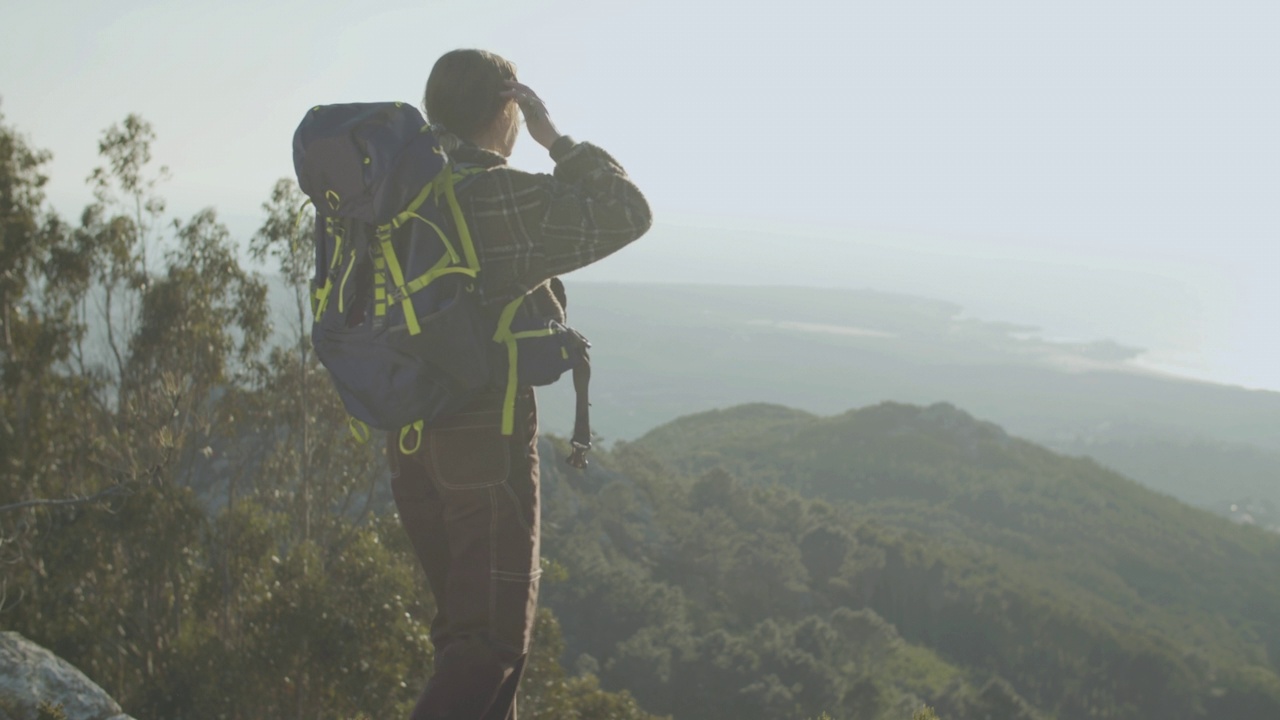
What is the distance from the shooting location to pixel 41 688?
4.54 metres

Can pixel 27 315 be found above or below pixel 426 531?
below

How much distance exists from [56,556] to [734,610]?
27343mm

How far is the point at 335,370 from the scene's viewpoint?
2.51 metres

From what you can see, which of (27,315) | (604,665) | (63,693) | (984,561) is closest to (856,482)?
(984,561)

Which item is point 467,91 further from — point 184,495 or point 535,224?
point 184,495

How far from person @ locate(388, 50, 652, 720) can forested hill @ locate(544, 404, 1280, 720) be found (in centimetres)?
2378

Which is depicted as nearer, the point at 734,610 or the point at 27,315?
the point at 27,315

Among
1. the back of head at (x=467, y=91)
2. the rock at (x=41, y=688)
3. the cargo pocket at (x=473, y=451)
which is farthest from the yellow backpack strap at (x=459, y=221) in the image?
the rock at (x=41, y=688)

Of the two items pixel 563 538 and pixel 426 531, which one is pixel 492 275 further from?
pixel 563 538

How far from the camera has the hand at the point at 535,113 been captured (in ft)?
8.49

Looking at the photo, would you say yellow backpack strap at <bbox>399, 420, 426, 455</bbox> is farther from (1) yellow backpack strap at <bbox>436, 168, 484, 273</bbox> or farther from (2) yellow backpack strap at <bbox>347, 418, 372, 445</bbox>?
(1) yellow backpack strap at <bbox>436, 168, 484, 273</bbox>

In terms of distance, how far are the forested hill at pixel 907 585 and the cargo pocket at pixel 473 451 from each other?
78.6 feet

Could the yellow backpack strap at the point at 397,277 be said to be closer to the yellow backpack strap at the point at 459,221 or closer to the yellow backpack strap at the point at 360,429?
the yellow backpack strap at the point at 459,221

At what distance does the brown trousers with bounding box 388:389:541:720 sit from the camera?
242cm
